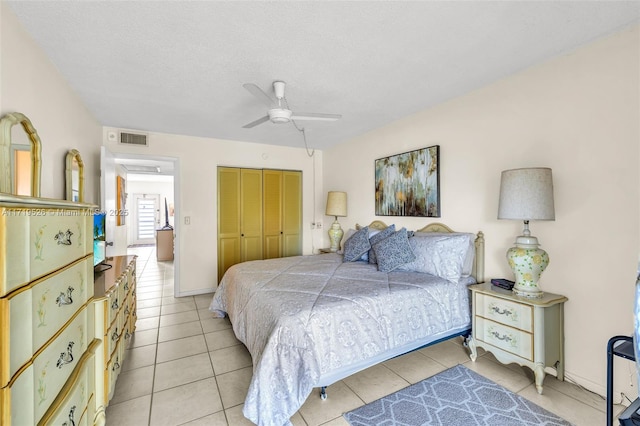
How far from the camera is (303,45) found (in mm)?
1948

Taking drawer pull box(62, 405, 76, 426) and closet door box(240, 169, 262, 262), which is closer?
drawer pull box(62, 405, 76, 426)

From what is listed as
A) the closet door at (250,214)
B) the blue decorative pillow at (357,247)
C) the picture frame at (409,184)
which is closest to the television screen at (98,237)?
the closet door at (250,214)

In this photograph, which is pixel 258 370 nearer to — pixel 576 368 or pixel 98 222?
pixel 98 222

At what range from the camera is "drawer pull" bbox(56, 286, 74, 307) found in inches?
42.5

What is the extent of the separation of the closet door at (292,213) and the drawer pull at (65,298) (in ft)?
12.9

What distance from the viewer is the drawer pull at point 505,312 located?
2133mm

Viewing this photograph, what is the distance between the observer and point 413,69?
2.31 metres

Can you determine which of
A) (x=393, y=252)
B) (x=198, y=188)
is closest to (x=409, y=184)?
(x=393, y=252)

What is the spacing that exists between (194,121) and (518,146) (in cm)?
351

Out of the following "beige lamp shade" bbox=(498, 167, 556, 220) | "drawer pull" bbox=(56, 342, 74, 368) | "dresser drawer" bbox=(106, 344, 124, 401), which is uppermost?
"beige lamp shade" bbox=(498, 167, 556, 220)

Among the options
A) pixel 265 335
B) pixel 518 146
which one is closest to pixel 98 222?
pixel 265 335

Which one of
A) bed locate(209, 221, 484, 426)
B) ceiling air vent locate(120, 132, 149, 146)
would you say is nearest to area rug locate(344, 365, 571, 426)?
Answer: bed locate(209, 221, 484, 426)

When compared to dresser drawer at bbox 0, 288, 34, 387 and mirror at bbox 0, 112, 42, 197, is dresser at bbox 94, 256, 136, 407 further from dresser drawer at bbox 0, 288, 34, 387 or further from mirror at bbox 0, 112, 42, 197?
dresser drawer at bbox 0, 288, 34, 387

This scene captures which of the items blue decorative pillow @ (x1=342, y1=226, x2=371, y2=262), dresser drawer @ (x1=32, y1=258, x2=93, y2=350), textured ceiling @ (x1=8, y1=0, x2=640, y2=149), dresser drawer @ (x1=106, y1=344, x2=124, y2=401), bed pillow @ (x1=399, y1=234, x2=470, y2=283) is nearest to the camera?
dresser drawer @ (x1=32, y1=258, x2=93, y2=350)
